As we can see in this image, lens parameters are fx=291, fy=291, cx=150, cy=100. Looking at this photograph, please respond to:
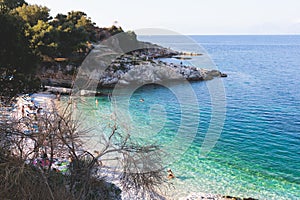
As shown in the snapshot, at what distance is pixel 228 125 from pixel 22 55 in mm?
14634

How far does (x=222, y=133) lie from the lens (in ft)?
65.1

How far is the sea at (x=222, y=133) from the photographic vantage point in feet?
43.5

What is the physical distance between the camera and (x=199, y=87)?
36.6 metres

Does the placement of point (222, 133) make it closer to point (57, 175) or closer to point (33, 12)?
point (57, 175)

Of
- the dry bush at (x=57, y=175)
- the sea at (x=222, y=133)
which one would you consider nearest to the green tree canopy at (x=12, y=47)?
the sea at (x=222, y=133)

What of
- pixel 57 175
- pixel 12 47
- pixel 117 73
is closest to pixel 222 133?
pixel 12 47

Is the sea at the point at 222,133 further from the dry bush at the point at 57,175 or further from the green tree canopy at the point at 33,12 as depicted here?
the green tree canopy at the point at 33,12

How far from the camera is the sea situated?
13258 millimetres

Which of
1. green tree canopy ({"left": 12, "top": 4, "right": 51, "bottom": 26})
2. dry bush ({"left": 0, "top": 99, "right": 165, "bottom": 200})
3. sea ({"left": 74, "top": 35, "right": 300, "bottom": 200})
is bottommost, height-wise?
sea ({"left": 74, "top": 35, "right": 300, "bottom": 200})

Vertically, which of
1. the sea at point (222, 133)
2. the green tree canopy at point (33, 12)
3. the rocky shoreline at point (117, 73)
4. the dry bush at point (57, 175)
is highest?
the green tree canopy at point (33, 12)

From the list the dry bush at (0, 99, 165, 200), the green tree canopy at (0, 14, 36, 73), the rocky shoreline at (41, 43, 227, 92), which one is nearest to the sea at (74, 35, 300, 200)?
the dry bush at (0, 99, 165, 200)

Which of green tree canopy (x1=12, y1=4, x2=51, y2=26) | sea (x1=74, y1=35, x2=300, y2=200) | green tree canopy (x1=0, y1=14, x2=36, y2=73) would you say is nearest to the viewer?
sea (x1=74, y1=35, x2=300, y2=200)

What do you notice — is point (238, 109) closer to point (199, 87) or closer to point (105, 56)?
point (199, 87)

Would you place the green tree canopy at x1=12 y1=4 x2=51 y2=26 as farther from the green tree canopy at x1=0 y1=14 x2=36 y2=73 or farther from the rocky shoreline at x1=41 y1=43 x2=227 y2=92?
the green tree canopy at x1=0 y1=14 x2=36 y2=73
